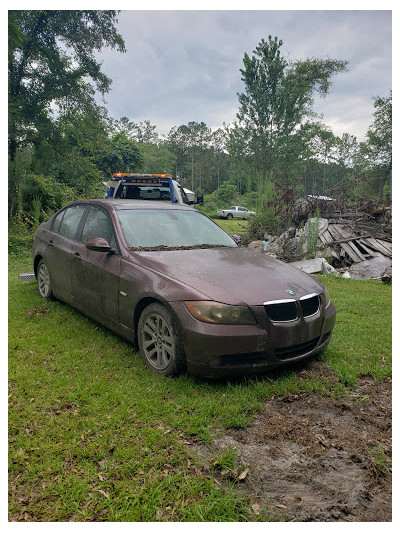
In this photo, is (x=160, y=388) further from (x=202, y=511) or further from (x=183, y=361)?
(x=202, y=511)

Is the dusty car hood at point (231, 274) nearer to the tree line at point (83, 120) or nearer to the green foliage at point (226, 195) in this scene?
the tree line at point (83, 120)

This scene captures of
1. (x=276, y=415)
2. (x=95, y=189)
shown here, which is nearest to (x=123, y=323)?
(x=276, y=415)

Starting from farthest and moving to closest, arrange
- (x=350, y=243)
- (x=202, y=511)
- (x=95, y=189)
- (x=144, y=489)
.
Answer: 1. (x=95, y=189)
2. (x=350, y=243)
3. (x=144, y=489)
4. (x=202, y=511)

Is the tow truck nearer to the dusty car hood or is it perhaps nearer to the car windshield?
the car windshield

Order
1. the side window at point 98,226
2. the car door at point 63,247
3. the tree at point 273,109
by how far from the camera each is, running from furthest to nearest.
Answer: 1. the tree at point 273,109
2. the car door at point 63,247
3. the side window at point 98,226

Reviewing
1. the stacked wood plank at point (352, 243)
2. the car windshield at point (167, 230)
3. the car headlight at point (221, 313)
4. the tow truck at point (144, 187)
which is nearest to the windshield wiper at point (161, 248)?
the car windshield at point (167, 230)

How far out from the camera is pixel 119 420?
9.09 ft

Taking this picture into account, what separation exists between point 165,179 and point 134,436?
871 centimetres

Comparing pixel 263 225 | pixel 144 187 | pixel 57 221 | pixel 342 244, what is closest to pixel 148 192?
pixel 144 187

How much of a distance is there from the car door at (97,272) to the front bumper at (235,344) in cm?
111

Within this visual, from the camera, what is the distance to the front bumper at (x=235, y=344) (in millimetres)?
3059

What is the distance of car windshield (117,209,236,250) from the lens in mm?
4227

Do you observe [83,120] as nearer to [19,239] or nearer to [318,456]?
[19,239]

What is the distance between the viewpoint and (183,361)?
3.24 metres
